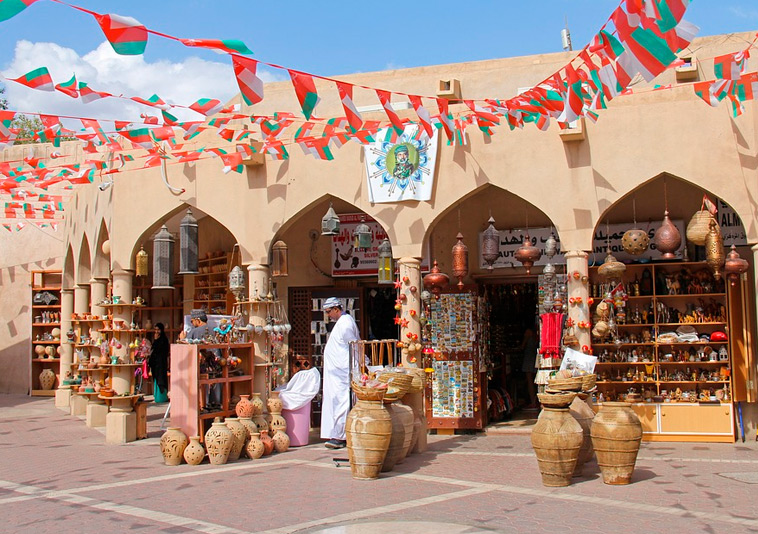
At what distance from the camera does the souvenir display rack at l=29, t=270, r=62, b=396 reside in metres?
18.2

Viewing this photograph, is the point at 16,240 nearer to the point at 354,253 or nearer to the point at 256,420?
the point at 354,253

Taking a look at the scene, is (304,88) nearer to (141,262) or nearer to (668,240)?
(668,240)

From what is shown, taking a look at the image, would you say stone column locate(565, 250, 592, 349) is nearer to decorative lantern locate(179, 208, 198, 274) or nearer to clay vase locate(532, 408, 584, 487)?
clay vase locate(532, 408, 584, 487)

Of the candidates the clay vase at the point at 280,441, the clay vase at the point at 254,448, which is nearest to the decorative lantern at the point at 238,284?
the clay vase at the point at 280,441

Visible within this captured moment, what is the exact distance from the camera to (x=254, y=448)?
993 cm

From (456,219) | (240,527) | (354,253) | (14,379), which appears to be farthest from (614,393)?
(14,379)

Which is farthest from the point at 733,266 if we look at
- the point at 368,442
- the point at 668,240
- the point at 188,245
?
the point at 188,245

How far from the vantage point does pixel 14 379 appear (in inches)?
751

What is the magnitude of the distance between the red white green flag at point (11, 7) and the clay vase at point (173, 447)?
18.3 feet

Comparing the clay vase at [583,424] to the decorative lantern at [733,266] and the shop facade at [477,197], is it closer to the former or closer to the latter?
the shop facade at [477,197]

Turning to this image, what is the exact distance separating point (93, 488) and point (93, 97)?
3.99m

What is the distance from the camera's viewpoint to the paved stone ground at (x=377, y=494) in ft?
20.9

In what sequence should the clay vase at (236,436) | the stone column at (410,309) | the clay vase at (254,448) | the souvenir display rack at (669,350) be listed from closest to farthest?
the clay vase at (236,436), the clay vase at (254,448), the stone column at (410,309), the souvenir display rack at (669,350)

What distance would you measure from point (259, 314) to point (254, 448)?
2.27 metres
